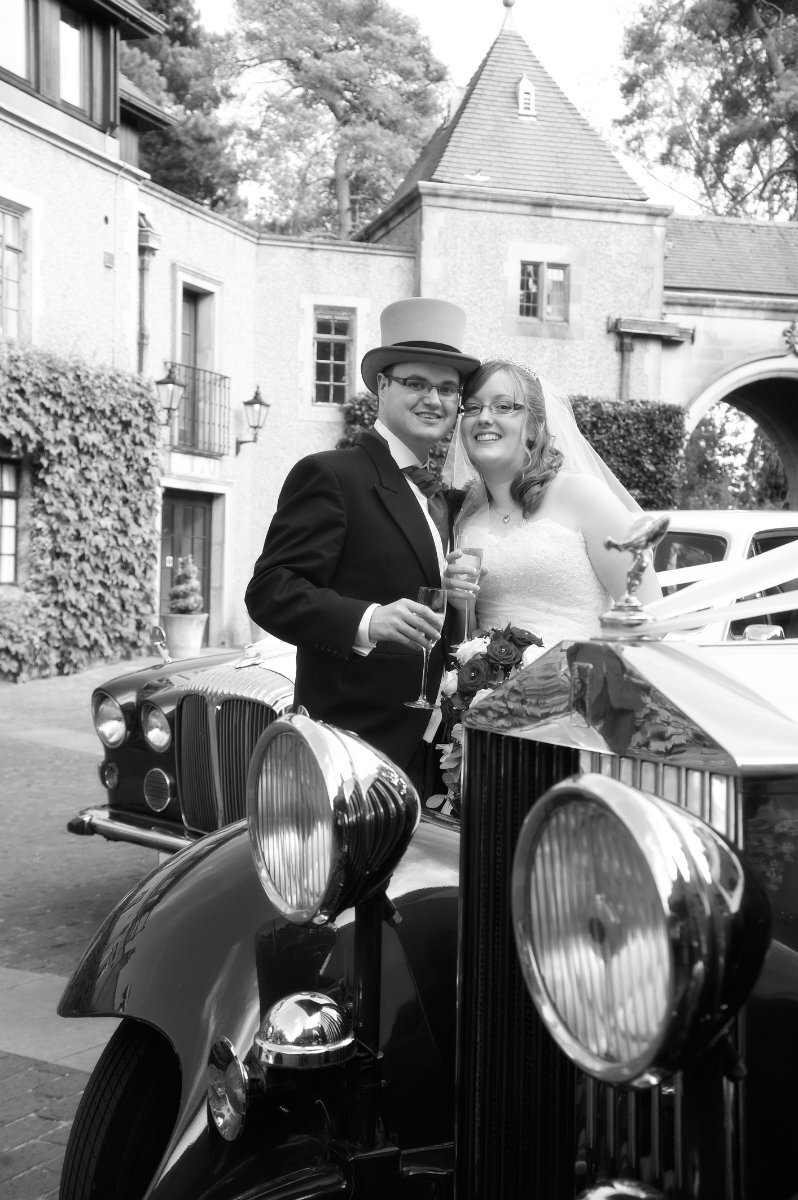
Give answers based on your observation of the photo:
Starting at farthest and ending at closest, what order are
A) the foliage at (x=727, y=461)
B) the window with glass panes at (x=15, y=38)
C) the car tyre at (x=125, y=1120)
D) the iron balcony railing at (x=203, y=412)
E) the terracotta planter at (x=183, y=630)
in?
the foliage at (x=727, y=461), the iron balcony railing at (x=203, y=412), the terracotta planter at (x=183, y=630), the window with glass panes at (x=15, y=38), the car tyre at (x=125, y=1120)

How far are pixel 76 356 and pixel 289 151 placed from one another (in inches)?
696

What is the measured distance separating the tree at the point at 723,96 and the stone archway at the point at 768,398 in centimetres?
701

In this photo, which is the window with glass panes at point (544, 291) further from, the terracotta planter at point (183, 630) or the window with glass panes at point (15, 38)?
the window with glass panes at point (15, 38)

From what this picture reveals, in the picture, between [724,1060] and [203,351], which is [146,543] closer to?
[203,351]

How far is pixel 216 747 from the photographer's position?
4785mm

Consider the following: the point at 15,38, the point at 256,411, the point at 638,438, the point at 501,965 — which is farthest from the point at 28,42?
the point at 501,965

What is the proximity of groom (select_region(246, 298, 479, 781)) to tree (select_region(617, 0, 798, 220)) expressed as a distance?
26.4 metres

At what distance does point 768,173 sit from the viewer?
29.2 m

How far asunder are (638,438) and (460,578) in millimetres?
18245

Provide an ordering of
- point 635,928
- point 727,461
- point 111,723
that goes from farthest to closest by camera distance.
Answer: point 727,461 < point 111,723 < point 635,928

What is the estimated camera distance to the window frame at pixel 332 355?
1977cm

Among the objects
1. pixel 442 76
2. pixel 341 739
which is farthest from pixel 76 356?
pixel 442 76

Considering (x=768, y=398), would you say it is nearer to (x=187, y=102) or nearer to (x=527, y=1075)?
(x=187, y=102)

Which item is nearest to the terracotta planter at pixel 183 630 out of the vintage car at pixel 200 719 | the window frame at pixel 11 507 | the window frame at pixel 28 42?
the window frame at pixel 11 507
